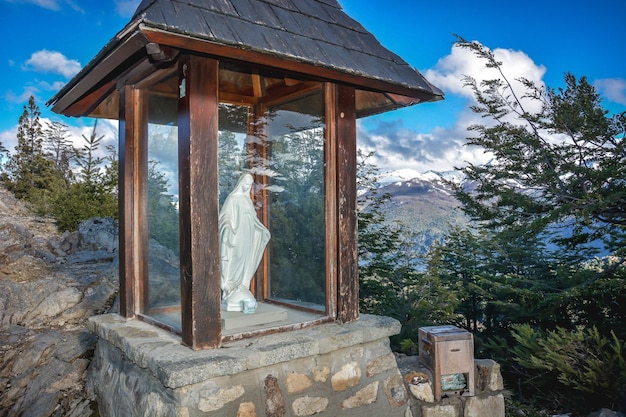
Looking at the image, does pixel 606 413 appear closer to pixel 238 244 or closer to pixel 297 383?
pixel 297 383

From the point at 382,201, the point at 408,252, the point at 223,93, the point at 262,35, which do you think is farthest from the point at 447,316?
the point at 262,35

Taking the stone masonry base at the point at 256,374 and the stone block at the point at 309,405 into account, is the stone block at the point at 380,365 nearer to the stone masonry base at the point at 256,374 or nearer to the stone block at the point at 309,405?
the stone masonry base at the point at 256,374

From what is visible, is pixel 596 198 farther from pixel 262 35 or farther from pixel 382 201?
pixel 262 35

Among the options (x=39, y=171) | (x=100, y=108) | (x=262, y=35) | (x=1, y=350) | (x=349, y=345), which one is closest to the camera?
(x=262, y=35)

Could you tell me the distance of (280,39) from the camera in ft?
11.2

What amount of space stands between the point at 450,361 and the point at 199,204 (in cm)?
264

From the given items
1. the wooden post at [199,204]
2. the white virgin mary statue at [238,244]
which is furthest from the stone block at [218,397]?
the white virgin mary statue at [238,244]

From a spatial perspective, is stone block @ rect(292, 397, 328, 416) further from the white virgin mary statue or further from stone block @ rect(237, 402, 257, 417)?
the white virgin mary statue

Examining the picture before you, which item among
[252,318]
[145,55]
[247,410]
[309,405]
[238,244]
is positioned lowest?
[309,405]

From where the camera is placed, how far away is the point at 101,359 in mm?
4531

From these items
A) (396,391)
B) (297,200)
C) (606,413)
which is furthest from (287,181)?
(606,413)

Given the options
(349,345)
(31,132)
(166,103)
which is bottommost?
(349,345)

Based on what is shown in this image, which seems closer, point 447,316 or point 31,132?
point 447,316

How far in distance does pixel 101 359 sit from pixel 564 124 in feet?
22.1
